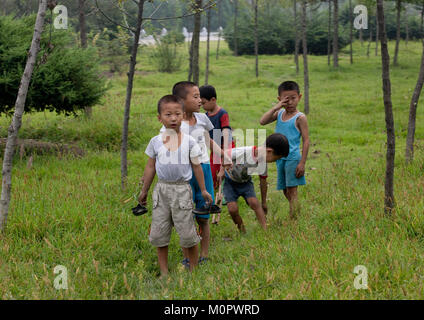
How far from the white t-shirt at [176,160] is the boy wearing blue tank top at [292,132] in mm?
1595

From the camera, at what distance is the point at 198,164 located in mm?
4055

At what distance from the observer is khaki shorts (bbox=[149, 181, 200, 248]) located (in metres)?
3.97

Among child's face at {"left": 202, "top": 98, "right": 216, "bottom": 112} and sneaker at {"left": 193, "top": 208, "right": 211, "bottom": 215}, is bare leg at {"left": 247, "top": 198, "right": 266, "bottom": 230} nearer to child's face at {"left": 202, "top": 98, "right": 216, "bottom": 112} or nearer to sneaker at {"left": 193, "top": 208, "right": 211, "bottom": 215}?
sneaker at {"left": 193, "top": 208, "right": 211, "bottom": 215}

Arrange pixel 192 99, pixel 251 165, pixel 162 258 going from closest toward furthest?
1. pixel 162 258
2. pixel 192 99
3. pixel 251 165

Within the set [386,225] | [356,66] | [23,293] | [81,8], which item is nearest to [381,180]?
[386,225]

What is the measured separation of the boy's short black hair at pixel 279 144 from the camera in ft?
16.2

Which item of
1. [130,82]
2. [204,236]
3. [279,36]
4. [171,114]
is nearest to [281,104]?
[171,114]

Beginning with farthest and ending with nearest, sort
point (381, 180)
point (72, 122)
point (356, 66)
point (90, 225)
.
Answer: point (356, 66) → point (72, 122) → point (381, 180) → point (90, 225)

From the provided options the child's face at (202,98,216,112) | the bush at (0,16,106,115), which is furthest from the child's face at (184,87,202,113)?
the bush at (0,16,106,115)

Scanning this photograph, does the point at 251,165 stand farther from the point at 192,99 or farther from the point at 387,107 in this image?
the point at 387,107

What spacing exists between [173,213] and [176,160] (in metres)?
0.50

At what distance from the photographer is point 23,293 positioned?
332 centimetres

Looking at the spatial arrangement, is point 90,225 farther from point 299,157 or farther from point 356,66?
point 356,66

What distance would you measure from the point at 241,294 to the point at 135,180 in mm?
3811
